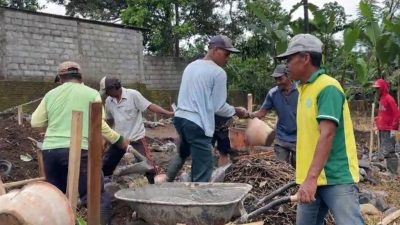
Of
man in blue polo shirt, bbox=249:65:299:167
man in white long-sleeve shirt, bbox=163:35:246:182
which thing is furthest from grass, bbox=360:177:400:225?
man in white long-sleeve shirt, bbox=163:35:246:182

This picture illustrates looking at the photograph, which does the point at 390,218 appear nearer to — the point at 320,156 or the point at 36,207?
the point at 320,156

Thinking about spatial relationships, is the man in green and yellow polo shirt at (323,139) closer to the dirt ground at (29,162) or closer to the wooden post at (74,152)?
the wooden post at (74,152)

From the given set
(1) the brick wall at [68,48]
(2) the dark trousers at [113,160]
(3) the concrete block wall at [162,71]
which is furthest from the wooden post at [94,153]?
(3) the concrete block wall at [162,71]

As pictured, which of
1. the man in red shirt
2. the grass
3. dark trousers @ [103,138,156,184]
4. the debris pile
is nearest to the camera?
the debris pile

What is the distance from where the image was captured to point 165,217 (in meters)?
4.57

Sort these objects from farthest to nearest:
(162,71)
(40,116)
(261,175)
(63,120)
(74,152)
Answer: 1. (162,71)
2. (261,175)
3. (40,116)
4. (63,120)
5. (74,152)

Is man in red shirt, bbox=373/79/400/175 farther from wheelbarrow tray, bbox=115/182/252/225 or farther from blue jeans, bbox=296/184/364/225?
blue jeans, bbox=296/184/364/225

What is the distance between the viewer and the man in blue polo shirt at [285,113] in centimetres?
673

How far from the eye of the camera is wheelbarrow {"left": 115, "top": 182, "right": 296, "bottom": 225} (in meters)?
4.50

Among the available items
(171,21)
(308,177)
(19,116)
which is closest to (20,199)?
(308,177)

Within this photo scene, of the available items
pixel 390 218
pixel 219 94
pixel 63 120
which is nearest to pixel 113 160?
pixel 219 94

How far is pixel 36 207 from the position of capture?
9.37ft

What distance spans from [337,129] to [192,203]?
1.43 m

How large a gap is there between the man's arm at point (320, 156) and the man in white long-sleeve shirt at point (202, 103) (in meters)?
2.14
